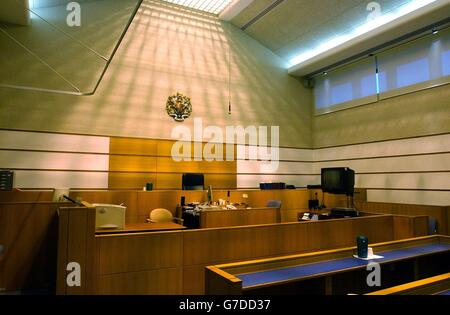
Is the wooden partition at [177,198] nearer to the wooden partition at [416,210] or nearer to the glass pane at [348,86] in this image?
the wooden partition at [416,210]

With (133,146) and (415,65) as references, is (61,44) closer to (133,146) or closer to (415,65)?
(133,146)

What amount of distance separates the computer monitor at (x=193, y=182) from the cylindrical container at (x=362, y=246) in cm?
476

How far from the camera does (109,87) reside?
7.33 meters

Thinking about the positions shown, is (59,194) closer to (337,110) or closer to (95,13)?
(95,13)

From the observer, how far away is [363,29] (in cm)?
755

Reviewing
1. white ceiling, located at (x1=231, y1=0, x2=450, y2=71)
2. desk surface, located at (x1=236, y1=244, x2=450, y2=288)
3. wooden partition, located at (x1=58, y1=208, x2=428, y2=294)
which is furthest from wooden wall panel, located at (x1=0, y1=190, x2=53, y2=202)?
white ceiling, located at (x1=231, y1=0, x2=450, y2=71)

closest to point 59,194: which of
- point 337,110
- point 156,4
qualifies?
point 156,4

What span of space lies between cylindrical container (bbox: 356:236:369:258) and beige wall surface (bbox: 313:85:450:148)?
5.00 meters

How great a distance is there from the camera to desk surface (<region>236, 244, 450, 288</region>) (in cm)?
235

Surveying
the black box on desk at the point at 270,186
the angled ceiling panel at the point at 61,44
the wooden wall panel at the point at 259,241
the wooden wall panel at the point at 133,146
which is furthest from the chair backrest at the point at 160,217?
the black box on desk at the point at 270,186

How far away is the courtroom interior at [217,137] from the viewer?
352 centimetres

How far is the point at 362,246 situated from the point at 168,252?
1.92 metres

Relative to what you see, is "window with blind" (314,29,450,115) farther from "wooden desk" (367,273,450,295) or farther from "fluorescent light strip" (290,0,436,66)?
"wooden desk" (367,273,450,295)
